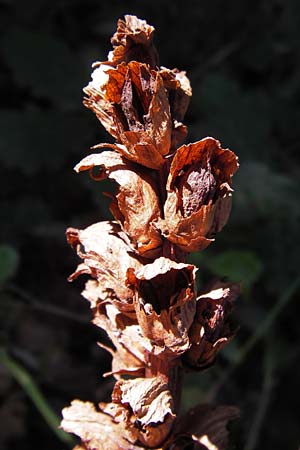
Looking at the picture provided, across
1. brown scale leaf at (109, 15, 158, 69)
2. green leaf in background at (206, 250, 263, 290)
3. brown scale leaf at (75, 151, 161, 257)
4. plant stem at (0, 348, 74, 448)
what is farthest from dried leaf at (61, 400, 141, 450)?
green leaf in background at (206, 250, 263, 290)

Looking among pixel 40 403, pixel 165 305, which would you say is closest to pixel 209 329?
pixel 165 305

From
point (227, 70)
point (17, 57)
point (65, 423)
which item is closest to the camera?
point (65, 423)

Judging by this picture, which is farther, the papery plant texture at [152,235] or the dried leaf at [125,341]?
the dried leaf at [125,341]

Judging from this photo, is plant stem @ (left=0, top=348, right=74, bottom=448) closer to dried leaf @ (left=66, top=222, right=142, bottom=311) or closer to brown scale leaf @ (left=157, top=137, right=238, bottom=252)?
dried leaf @ (left=66, top=222, right=142, bottom=311)

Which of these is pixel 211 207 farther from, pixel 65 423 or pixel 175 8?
pixel 175 8

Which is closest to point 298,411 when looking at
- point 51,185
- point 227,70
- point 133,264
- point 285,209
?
point 285,209

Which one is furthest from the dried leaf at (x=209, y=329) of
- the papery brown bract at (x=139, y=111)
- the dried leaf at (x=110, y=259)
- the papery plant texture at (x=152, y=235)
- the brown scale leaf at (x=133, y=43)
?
the brown scale leaf at (x=133, y=43)

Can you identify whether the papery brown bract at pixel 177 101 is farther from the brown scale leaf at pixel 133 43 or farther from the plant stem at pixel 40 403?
the plant stem at pixel 40 403
